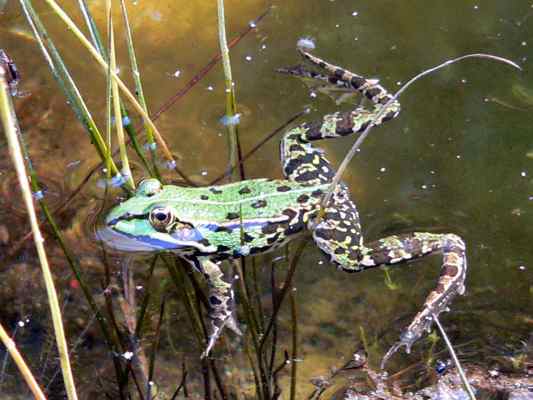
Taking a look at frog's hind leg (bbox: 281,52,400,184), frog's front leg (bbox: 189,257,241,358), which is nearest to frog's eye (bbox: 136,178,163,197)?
frog's front leg (bbox: 189,257,241,358)

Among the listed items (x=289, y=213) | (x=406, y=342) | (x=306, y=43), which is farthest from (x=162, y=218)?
(x=306, y=43)

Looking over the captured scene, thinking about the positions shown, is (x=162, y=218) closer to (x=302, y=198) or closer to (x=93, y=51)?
(x=302, y=198)

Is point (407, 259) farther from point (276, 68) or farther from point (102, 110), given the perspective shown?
point (102, 110)

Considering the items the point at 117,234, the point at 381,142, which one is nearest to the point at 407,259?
the point at 381,142

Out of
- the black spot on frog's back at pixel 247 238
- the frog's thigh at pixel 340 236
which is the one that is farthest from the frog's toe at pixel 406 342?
the black spot on frog's back at pixel 247 238

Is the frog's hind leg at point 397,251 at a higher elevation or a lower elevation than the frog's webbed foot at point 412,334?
higher

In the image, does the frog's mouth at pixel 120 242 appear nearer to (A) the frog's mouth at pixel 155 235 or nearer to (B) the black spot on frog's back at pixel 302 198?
(A) the frog's mouth at pixel 155 235
